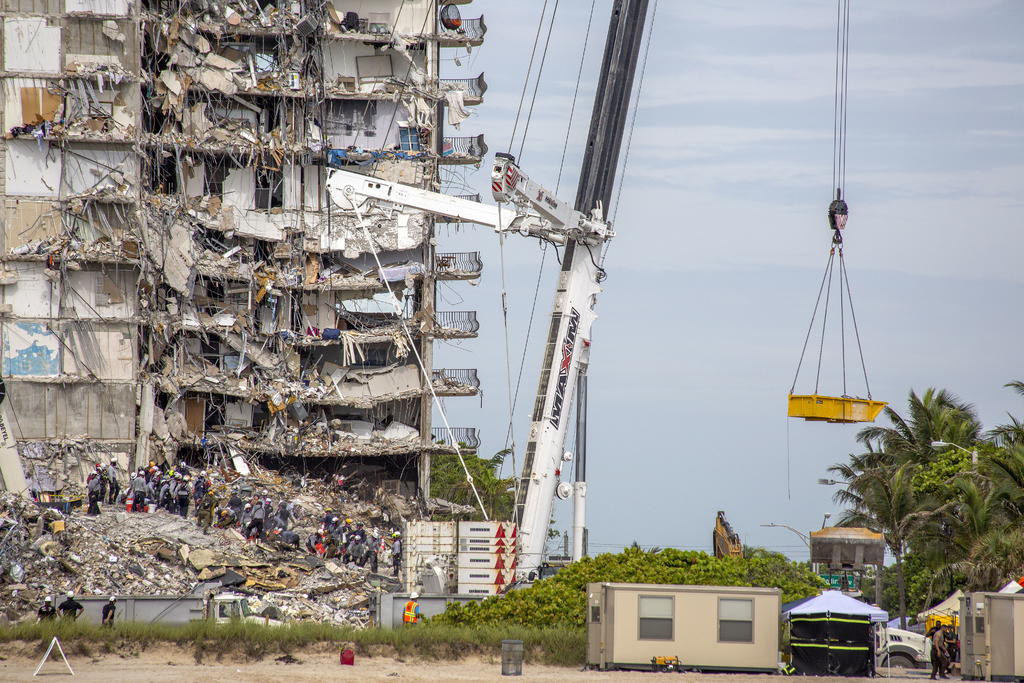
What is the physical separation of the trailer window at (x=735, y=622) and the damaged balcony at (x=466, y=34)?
128 feet

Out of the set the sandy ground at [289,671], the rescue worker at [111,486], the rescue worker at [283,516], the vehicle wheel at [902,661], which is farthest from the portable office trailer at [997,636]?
the rescue worker at [111,486]

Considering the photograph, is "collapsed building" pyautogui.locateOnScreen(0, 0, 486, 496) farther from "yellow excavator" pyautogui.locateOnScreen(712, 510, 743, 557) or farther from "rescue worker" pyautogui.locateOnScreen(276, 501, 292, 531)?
"yellow excavator" pyautogui.locateOnScreen(712, 510, 743, 557)

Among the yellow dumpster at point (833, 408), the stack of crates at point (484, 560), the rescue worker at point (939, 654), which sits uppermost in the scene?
the yellow dumpster at point (833, 408)

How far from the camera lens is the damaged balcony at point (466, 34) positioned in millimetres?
65500

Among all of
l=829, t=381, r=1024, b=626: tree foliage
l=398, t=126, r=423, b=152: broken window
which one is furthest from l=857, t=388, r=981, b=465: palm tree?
l=398, t=126, r=423, b=152: broken window

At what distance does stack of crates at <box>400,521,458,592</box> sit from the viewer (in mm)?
47125

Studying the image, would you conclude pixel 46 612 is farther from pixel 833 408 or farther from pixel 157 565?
pixel 833 408

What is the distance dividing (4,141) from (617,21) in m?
25.7

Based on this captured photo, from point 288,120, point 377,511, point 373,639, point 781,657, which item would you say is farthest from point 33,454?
point 781,657

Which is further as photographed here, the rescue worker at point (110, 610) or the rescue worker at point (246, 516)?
the rescue worker at point (246, 516)

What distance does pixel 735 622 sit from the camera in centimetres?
3173

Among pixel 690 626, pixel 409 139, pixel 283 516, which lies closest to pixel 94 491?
pixel 283 516

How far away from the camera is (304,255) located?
63.7 meters

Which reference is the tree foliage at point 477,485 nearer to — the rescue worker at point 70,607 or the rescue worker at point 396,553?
the rescue worker at point 396,553
